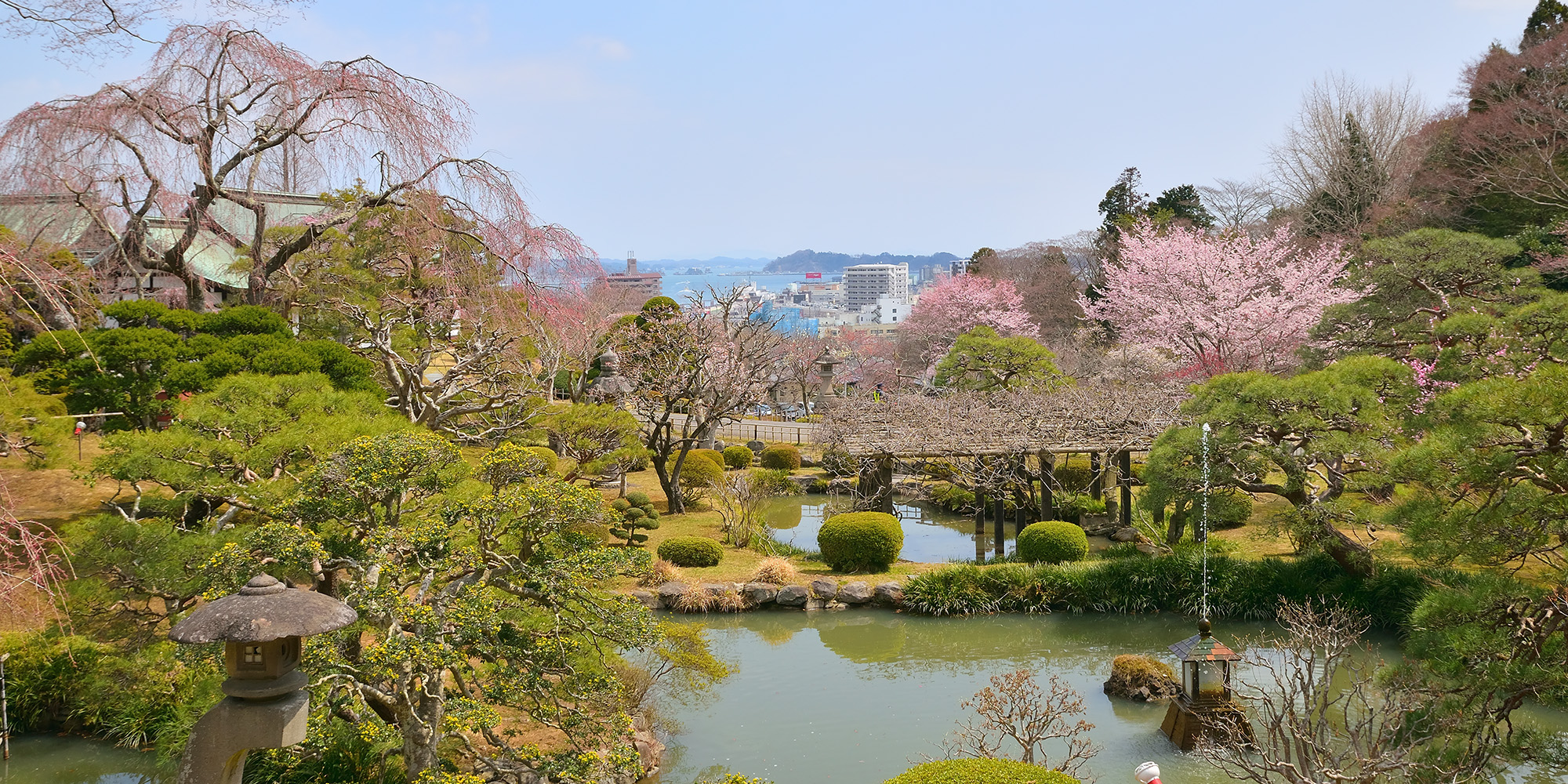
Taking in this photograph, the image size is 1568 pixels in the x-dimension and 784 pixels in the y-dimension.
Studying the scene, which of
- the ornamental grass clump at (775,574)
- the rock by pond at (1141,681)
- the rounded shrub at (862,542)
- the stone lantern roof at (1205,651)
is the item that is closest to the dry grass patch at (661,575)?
the ornamental grass clump at (775,574)

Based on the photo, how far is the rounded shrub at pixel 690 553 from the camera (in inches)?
568

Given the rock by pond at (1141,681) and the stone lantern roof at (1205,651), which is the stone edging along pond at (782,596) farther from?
the stone lantern roof at (1205,651)

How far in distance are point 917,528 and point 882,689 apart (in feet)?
28.1

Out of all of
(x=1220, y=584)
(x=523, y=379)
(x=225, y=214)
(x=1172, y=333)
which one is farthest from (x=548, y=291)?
(x=1172, y=333)

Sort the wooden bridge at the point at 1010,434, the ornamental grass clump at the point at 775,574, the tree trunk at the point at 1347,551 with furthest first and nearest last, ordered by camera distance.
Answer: the wooden bridge at the point at 1010,434 < the ornamental grass clump at the point at 775,574 < the tree trunk at the point at 1347,551

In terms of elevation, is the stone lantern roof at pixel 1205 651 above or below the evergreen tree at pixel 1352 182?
below

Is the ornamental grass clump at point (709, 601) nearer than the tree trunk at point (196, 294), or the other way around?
the tree trunk at point (196, 294)

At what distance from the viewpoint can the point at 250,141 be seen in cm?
982

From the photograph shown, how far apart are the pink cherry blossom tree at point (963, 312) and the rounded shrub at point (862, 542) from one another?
57.0 feet

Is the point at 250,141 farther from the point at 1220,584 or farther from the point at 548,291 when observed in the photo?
the point at 1220,584

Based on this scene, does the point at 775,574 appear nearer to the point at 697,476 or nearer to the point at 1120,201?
the point at 697,476

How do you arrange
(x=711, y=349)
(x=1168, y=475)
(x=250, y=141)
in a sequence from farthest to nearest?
(x=711, y=349), (x=1168, y=475), (x=250, y=141)

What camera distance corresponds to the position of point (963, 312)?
31828mm

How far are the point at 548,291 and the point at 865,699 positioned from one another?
5491 mm
